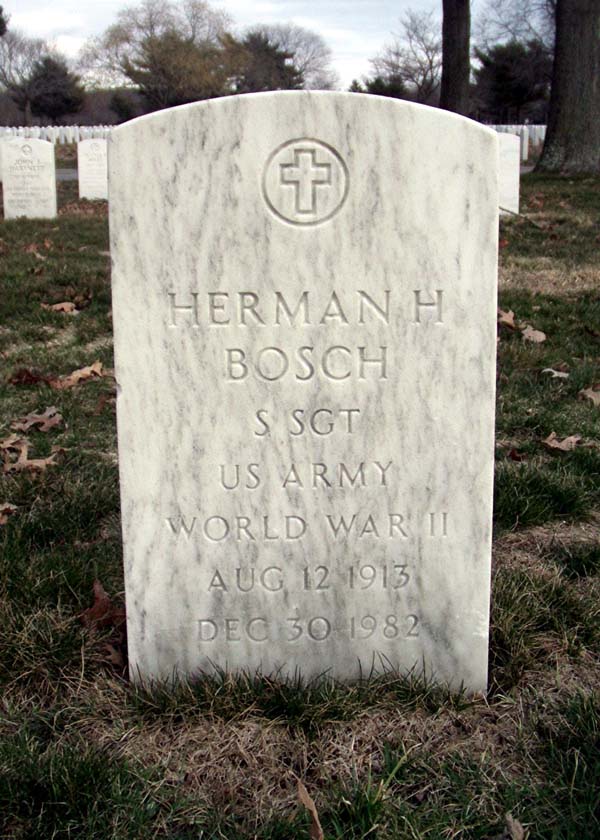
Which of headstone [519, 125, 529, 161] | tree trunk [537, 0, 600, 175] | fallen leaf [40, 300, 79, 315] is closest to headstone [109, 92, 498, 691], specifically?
fallen leaf [40, 300, 79, 315]

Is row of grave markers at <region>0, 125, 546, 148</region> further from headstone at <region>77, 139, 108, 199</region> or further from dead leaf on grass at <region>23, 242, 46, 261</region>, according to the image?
dead leaf on grass at <region>23, 242, 46, 261</region>

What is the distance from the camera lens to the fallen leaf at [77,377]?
17.5ft

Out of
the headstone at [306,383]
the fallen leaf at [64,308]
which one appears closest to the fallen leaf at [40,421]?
the headstone at [306,383]

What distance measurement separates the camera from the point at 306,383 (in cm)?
235

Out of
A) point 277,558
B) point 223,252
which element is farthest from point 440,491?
point 223,252

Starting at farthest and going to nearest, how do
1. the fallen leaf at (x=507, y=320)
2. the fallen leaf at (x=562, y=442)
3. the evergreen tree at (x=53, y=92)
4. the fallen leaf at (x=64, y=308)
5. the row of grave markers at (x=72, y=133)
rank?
the evergreen tree at (x=53, y=92) < the row of grave markers at (x=72, y=133) < the fallen leaf at (x=64, y=308) < the fallen leaf at (x=507, y=320) < the fallen leaf at (x=562, y=442)

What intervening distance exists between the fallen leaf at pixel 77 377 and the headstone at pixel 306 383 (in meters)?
3.06

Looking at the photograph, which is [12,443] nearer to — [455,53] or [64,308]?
[64,308]

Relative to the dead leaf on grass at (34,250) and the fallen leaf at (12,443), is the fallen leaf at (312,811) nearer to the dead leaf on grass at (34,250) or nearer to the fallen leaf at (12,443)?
the fallen leaf at (12,443)

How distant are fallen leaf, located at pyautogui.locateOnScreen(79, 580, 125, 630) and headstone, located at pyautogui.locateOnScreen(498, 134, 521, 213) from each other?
9829mm

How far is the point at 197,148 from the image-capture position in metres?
2.22

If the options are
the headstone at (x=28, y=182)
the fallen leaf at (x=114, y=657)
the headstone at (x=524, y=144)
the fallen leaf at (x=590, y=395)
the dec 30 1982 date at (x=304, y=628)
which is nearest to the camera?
the dec 30 1982 date at (x=304, y=628)

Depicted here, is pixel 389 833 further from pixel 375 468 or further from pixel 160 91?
pixel 160 91

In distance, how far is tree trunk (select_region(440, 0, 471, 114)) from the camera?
693 inches
